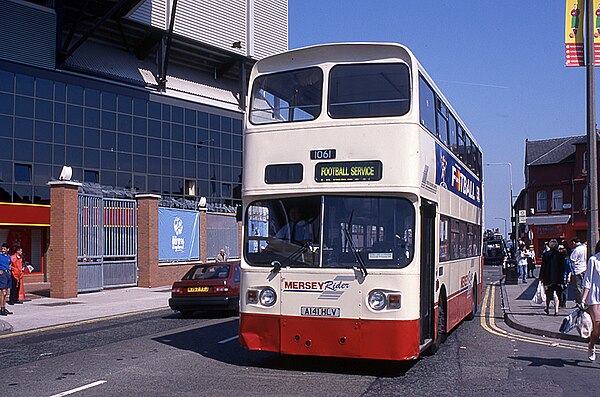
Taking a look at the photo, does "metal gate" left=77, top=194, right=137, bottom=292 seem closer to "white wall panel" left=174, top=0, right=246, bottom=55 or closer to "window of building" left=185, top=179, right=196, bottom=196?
"window of building" left=185, top=179, right=196, bottom=196

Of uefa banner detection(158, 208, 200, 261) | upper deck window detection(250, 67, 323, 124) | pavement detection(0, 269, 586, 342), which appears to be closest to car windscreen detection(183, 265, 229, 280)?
pavement detection(0, 269, 586, 342)

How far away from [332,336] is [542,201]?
60465mm

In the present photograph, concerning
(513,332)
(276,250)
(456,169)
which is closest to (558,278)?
(513,332)

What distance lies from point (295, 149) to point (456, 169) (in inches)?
182

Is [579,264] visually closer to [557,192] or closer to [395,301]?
[395,301]

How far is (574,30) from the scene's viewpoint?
15.8 m

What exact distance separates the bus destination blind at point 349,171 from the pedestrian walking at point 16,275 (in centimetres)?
1544

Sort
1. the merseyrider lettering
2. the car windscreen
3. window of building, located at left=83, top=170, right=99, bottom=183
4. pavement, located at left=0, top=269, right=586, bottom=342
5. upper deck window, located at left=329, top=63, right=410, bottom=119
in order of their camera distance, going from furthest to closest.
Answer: window of building, located at left=83, top=170, right=99, bottom=183 → the car windscreen → pavement, located at left=0, top=269, right=586, bottom=342 → upper deck window, located at left=329, top=63, right=410, bottom=119 → the merseyrider lettering

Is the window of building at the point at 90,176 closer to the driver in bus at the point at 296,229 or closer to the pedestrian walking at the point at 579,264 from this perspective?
the pedestrian walking at the point at 579,264

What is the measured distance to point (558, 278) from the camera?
17.1 metres

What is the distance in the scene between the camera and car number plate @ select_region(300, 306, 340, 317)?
936 cm

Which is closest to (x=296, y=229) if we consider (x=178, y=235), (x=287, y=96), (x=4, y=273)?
(x=287, y=96)

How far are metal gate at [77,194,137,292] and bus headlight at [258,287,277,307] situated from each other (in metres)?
17.7

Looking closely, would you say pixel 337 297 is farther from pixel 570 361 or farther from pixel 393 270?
pixel 570 361
